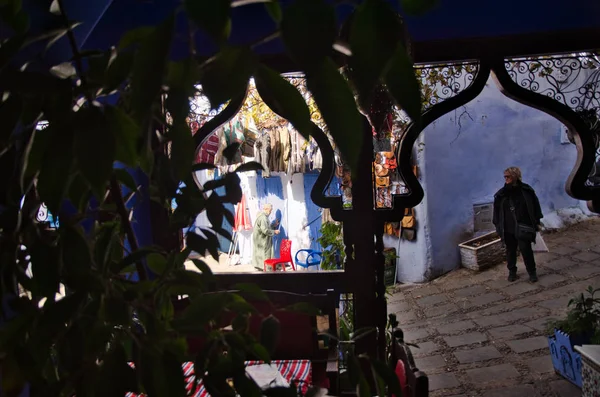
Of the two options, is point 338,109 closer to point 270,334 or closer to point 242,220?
point 270,334

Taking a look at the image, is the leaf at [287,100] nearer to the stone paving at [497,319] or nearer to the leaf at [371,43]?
the leaf at [371,43]

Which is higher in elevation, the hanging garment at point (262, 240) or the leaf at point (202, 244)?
the leaf at point (202, 244)

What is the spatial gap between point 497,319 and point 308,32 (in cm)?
556

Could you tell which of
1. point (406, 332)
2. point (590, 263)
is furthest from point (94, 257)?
point (590, 263)

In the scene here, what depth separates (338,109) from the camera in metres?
0.33

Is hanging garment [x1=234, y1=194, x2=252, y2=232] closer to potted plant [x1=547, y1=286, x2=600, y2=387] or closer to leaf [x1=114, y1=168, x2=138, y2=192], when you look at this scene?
potted plant [x1=547, y1=286, x2=600, y2=387]

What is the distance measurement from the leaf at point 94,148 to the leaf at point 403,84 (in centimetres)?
19

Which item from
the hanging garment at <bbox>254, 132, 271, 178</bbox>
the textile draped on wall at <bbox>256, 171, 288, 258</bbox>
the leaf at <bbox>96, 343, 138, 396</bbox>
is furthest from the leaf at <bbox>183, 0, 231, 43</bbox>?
the textile draped on wall at <bbox>256, 171, 288, 258</bbox>

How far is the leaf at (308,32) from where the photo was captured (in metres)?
0.30

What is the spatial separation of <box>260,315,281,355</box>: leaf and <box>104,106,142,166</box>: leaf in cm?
24

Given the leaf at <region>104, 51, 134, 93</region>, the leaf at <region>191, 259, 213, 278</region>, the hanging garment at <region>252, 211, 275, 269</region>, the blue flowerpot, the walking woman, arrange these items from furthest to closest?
the hanging garment at <region>252, 211, 275, 269</region>
the walking woman
the blue flowerpot
the leaf at <region>191, 259, 213, 278</region>
the leaf at <region>104, 51, 134, 93</region>

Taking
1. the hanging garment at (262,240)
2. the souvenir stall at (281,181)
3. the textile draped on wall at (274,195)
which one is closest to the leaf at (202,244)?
the souvenir stall at (281,181)

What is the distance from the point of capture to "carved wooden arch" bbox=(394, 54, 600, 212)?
257 centimetres

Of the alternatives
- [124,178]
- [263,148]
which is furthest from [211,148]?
[124,178]
